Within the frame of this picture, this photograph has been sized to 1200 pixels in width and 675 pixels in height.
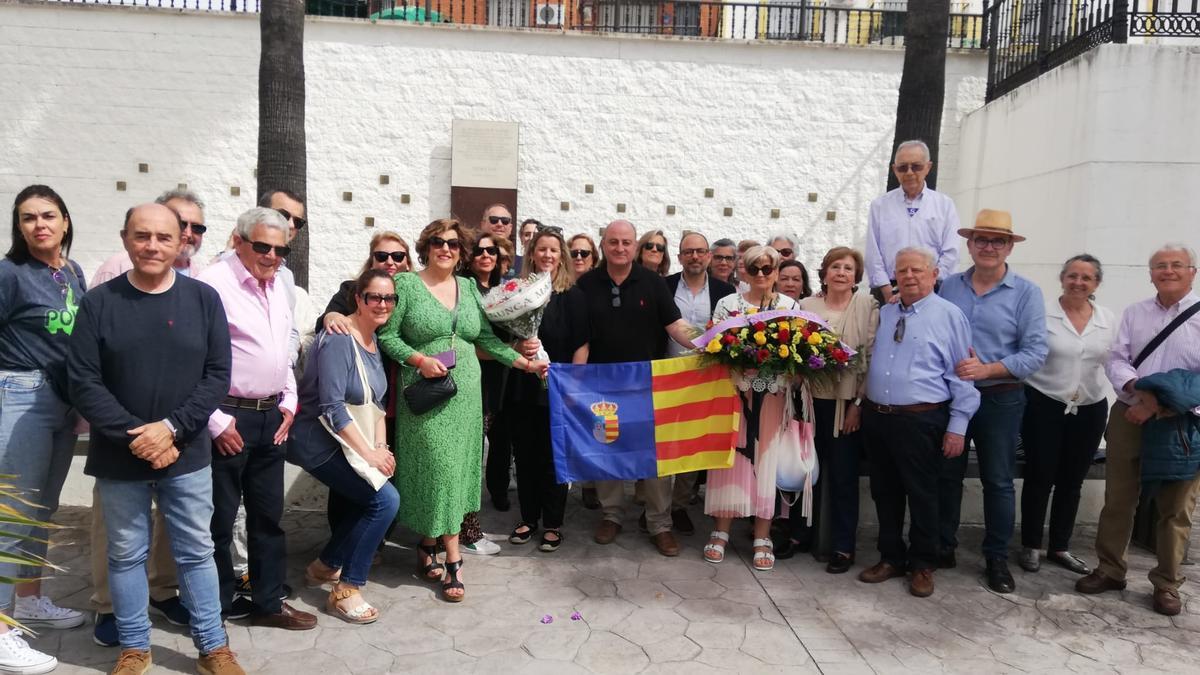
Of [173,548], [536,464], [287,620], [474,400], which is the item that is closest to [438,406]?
[474,400]

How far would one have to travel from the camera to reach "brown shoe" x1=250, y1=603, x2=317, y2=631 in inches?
168

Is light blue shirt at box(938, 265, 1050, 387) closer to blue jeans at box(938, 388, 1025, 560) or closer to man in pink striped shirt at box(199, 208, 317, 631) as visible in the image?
blue jeans at box(938, 388, 1025, 560)

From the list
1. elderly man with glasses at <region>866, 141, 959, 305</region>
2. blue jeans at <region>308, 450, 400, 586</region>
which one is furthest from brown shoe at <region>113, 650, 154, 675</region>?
elderly man with glasses at <region>866, 141, 959, 305</region>

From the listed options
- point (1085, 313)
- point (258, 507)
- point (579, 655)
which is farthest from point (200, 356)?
point (1085, 313)

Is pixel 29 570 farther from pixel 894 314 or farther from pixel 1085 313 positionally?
pixel 1085 313

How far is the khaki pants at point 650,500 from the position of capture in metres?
5.61

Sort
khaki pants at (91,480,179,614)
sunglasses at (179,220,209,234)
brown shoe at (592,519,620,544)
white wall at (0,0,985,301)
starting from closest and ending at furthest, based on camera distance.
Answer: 1. khaki pants at (91,480,179,614)
2. sunglasses at (179,220,209,234)
3. brown shoe at (592,519,620,544)
4. white wall at (0,0,985,301)

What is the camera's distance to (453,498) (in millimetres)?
4730

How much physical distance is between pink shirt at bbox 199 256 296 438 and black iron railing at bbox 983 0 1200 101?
1002 centimetres

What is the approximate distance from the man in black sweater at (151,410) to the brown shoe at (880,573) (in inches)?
140

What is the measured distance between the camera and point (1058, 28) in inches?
447

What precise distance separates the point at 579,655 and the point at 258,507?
1.75 metres

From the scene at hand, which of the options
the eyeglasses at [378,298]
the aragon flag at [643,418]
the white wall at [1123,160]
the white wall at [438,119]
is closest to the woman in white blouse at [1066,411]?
the aragon flag at [643,418]

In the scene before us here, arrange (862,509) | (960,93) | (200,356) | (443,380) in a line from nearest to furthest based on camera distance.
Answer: (200,356)
(443,380)
(862,509)
(960,93)
